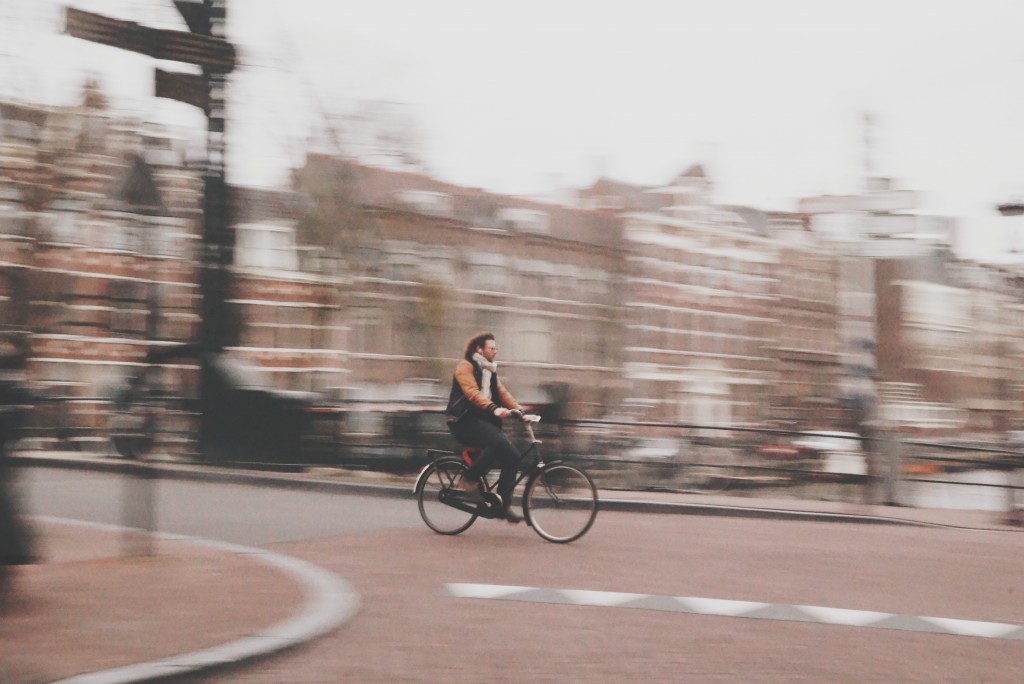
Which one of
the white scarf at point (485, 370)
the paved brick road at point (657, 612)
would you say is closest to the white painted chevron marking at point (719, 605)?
the paved brick road at point (657, 612)

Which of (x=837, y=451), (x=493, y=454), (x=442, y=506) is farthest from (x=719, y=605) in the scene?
(x=837, y=451)

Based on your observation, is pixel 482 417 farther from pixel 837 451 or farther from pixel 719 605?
pixel 837 451

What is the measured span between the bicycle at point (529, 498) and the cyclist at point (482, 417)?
0.07 m

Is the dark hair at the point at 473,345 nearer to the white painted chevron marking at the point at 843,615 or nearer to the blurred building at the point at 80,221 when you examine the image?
the blurred building at the point at 80,221

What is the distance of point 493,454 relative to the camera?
37.4 feet


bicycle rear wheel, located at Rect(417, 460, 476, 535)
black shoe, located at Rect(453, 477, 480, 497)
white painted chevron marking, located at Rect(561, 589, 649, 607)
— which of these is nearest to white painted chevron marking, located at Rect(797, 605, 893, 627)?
white painted chevron marking, located at Rect(561, 589, 649, 607)

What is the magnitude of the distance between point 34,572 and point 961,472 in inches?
542

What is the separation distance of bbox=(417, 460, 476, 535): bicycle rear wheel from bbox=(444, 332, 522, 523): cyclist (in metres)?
0.19

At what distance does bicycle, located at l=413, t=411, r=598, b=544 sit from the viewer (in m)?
11.2

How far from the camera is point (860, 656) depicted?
6.64 m

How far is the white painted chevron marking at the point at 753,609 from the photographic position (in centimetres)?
766

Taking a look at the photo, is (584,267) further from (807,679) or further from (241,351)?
(807,679)

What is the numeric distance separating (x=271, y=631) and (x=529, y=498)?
5132 millimetres

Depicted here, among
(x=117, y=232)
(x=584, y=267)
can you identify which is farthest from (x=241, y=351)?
(x=584, y=267)
